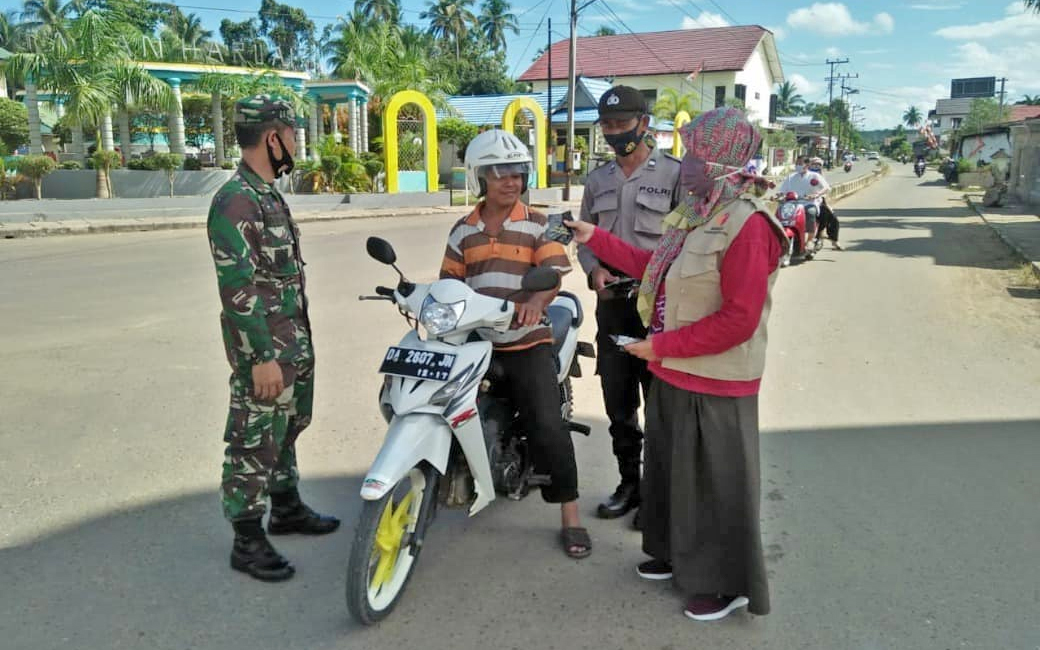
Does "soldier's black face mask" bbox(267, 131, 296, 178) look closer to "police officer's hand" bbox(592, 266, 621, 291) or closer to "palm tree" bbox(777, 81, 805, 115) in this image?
"police officer's hand" bbox(592, 266, 621, 291)

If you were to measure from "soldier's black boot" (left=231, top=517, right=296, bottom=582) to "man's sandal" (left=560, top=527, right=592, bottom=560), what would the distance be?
1.10m

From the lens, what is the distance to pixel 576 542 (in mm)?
3332

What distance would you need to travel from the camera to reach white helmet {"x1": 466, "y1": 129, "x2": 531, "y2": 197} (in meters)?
3.06

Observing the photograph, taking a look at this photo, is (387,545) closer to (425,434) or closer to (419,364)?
(425,434)

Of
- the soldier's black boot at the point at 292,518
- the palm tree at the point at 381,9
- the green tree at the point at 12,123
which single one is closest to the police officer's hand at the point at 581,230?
the soldier's black boot at the point at 292,518

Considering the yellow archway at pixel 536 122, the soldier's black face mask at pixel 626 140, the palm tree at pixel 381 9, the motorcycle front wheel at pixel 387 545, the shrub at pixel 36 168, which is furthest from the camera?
the palm tree at pixel 381 9

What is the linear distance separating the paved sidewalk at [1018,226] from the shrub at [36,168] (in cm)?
1981

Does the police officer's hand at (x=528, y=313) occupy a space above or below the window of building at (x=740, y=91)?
below

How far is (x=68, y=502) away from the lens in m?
3.74

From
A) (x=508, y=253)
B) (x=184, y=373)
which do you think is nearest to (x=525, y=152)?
(x=508, y=253)

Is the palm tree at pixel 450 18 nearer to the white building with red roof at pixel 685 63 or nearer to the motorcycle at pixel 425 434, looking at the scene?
the white building with red roof at pixel 685 63

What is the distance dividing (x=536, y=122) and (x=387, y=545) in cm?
2368

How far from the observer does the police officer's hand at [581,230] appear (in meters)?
3.15

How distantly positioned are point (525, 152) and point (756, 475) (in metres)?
1.48
